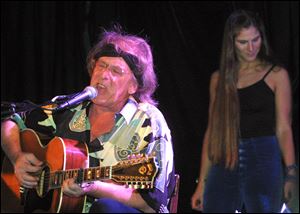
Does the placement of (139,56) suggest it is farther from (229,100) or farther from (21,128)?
(229,100)

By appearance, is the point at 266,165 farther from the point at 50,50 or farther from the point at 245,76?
the point at 50,50

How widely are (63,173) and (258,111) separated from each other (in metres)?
1.35

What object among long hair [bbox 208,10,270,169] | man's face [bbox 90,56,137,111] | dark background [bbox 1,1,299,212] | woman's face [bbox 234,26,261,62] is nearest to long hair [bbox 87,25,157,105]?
man's face [bbox 90,56,137,111]

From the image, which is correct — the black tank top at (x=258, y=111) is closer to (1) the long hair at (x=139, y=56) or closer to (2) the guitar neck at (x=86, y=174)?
(1) the long hair at (x=139, y=56)

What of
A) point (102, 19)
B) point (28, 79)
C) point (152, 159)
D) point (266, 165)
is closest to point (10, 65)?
point (28, 79)

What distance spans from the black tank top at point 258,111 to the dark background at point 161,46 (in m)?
0.59

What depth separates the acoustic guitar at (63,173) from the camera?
203 centimetres

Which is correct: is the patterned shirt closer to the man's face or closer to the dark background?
the man's face

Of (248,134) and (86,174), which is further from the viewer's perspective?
(248,134)

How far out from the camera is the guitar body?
224cm

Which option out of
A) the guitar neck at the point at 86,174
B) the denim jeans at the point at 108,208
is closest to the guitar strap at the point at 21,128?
the guitar neck at the point at 86,174

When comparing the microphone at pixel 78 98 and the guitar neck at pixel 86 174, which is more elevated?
the microphone at pixel 78 98

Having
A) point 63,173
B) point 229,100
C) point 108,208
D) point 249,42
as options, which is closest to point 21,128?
point 63,173

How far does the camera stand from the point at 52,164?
244 centimetres
